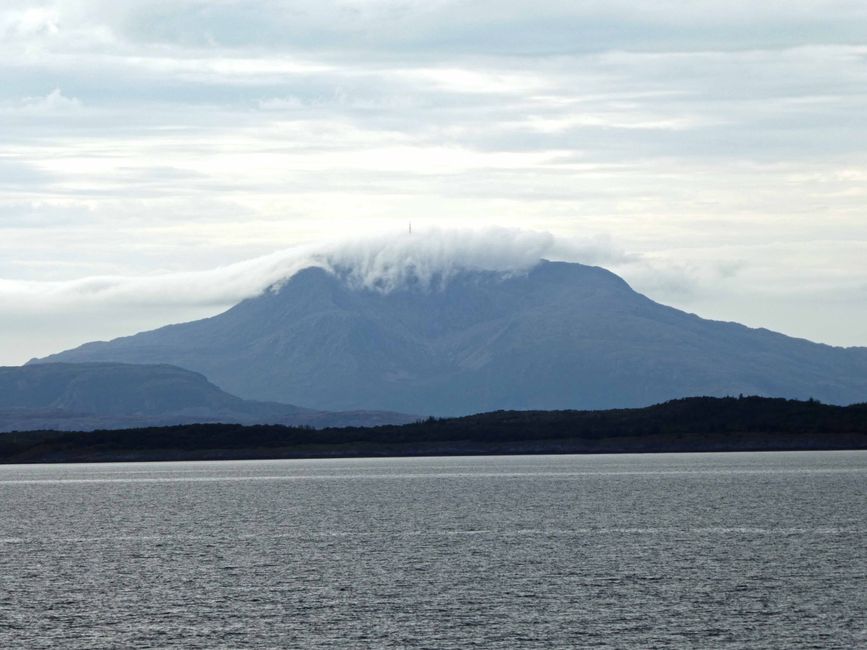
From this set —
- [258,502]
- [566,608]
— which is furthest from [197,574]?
[258,502]

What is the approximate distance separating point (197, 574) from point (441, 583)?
17969mm

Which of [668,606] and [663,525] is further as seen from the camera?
[663,525]

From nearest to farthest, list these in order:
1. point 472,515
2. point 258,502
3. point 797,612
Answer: point 797,612, point 472,515, point 258,502

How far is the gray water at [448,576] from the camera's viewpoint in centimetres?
6919

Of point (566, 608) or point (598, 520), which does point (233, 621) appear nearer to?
point (566, 608)

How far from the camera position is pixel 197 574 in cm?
9438

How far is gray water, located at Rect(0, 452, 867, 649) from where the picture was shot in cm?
6919

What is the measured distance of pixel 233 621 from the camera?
242 feet

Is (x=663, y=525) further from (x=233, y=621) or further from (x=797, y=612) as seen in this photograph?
(x=233, y=621)

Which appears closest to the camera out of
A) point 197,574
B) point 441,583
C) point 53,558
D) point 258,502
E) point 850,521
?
point 441,583

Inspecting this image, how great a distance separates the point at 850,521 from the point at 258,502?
7879 centimetres

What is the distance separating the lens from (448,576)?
9031 cm

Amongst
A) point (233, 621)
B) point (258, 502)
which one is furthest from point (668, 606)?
point (258, 502)

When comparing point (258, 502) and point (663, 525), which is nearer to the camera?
point (663, 525)
